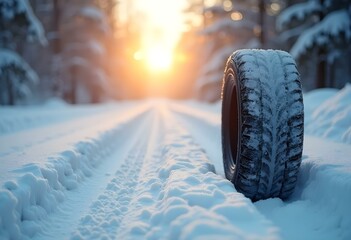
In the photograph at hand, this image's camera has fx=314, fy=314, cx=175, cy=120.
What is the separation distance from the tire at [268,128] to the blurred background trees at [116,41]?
1034 cm

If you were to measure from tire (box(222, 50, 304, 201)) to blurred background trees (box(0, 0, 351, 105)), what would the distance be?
10340mm

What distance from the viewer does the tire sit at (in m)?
3.03

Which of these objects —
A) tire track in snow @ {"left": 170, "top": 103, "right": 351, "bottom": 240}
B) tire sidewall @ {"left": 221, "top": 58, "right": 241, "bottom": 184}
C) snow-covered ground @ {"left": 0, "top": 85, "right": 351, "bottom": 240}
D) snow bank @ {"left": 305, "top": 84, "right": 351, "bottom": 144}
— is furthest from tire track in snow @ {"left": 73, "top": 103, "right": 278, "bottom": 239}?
A: snow bank @ {"left": 305, "top": 84, "right": 351, "bottom": 144}

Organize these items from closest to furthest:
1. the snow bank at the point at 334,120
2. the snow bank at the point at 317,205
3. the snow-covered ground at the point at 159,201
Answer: the snow-covered ground at the point at 159,201, the snow bank at the point at 317,205, the snow bank at the point at 334,120

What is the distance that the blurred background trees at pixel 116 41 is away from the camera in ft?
42.6

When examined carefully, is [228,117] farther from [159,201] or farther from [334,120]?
[334,120]

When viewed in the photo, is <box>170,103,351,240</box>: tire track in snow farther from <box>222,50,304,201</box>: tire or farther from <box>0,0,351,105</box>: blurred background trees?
<box>0,0,351,105</box>: blurred background trees

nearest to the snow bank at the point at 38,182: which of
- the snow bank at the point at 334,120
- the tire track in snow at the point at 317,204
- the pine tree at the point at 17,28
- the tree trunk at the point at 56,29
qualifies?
the tire track in snow at the point at 317,204

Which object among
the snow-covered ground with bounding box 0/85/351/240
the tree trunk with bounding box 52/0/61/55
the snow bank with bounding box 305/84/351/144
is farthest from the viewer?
the tree trunk with bounding box 52/0/61/55

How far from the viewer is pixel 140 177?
4402mm

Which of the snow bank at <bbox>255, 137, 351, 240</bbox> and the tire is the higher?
the tire

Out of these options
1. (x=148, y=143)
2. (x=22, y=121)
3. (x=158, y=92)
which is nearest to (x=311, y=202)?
(x=148, y=143)

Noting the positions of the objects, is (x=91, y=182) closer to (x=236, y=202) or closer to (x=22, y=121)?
(x=236, y=202)

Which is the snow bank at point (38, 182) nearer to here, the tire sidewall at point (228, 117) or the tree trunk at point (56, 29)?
the tire sidewall at point (228, 117)
